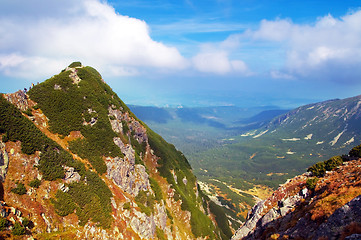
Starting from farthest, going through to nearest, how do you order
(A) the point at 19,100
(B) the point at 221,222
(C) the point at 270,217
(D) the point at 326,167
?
(B) the point at 221,222 < (A) the point at 19,100 < (D) the point at 326,167 < (C) the point at 270,217

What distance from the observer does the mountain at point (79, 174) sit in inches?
1666

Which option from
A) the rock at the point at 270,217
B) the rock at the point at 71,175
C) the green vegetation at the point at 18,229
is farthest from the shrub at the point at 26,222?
the rock at the point at 270,217

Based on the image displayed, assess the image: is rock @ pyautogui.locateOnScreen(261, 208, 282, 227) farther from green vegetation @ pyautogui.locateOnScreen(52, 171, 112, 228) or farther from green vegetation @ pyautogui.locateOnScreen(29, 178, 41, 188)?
green vegetation @ pyautogui.locateOnScreen(29, 178, 41, 188)

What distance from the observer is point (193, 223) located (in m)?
104

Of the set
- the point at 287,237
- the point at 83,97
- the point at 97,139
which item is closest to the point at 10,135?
the point at 97,139

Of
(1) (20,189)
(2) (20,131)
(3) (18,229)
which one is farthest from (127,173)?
(3) (18,229)

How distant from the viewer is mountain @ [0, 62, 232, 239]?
4231cm

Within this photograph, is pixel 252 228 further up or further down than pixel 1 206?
further down

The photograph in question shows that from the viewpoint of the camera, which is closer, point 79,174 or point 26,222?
point 26,222

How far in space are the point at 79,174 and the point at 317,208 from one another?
2327 inches

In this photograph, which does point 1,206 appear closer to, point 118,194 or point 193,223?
point 118,194

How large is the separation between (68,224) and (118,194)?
2252 centimetres

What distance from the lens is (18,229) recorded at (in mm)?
33500

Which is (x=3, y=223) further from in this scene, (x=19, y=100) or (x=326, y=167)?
(x=326, y=167)
